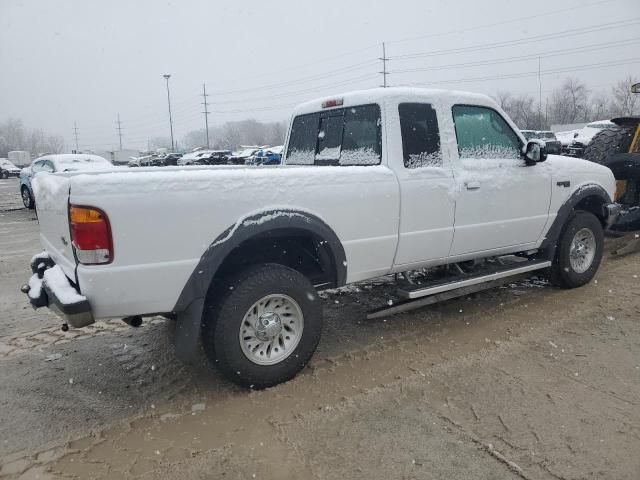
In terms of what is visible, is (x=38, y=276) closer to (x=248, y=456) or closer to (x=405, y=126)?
(x=248, y=456)

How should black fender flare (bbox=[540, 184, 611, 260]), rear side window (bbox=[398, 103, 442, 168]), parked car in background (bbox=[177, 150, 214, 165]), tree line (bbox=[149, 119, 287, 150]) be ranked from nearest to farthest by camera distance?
rear side window (bbox=[398, 103, 442, 168]) → black fender flare (bbox=[540, 184, 611, 260]) → parked car in background (bbox=[177, 150, 214, 165]) → tree line (bbox=[149, 119, 287, 150])

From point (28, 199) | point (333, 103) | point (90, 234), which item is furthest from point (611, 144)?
point (28, 199)

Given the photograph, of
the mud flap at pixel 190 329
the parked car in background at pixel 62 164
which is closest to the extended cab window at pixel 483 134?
the mud flap at pixel 190 329

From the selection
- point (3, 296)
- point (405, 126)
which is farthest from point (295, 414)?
point (3, 296)

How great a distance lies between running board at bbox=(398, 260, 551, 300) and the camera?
163 inches

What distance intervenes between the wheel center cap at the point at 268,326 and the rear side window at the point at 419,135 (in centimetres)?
164

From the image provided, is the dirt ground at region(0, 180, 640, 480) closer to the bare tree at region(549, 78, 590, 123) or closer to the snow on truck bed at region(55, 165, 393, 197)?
the snow on truck bed at region(55, 165, 393, 197)

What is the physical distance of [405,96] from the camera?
416cm

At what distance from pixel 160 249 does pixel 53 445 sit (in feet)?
4.29

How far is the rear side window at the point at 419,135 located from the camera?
13.4 ft

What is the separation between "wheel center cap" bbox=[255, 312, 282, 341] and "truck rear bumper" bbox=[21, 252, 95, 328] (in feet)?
3.46

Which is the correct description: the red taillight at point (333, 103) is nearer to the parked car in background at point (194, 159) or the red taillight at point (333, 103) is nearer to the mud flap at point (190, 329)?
the mud flap at point (190, 329)

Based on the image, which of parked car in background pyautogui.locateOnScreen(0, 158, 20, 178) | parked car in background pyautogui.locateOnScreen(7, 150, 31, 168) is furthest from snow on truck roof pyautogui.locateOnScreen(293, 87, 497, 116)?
parked car in background pyautogui.locateOnScreen(7, 150, 31, 168)

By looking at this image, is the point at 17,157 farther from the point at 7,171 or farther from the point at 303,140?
the point at 303,140
